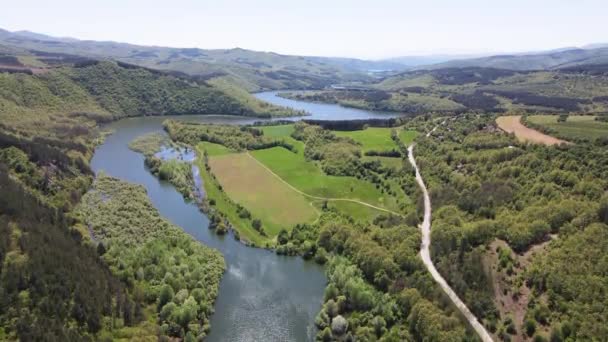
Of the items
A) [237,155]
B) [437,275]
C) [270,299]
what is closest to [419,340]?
[437,275]

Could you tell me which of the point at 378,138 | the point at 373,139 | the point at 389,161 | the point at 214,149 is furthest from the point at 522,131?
the point at 214,149

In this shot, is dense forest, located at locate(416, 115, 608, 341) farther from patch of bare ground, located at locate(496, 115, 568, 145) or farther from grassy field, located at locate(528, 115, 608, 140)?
grassy field, located at locate(528, 115, 608, 140)

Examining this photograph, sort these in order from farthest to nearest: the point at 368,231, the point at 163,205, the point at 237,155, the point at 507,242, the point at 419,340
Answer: the point at 237,155
the point at 163,205
the point at 368,231
the point at 507,242
the point at 419,340

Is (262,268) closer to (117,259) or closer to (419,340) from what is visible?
(117,259)

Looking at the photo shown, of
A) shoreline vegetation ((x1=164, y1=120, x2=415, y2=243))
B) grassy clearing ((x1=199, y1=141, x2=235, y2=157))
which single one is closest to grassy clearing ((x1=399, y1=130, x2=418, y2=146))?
shoreline vegetation ((x1=164, y1=120, x2=415, y2=243))

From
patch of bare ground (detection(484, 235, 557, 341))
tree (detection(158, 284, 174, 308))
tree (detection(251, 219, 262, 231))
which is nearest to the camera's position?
patch of bare ground (detection(484, 235, 557, 341))

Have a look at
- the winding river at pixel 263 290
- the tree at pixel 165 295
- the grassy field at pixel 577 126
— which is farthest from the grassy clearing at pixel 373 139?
the tree at pixel 165 295

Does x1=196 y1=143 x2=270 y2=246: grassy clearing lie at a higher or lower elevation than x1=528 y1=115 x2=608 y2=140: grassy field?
lower
